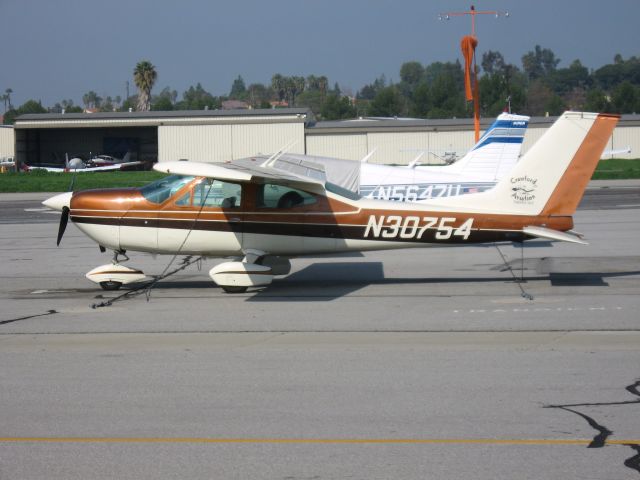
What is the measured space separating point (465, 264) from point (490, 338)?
6207 millimetres

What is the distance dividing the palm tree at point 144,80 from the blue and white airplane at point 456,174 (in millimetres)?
91971

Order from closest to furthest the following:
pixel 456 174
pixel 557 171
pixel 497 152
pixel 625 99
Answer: pixel 557 171 → pixel 456 174 → pixel 497 152 → pixel 625 99

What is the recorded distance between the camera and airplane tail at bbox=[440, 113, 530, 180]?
18.5 metres

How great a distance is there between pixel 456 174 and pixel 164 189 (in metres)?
7.19

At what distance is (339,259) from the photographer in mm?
16516

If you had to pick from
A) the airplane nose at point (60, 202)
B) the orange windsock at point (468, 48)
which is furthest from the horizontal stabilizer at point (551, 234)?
the orange windsock at point (468, 48)

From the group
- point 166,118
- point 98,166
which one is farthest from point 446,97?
point 98,166

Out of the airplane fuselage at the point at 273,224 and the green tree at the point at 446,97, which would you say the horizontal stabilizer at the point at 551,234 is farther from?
the green tree at the point at 446,97

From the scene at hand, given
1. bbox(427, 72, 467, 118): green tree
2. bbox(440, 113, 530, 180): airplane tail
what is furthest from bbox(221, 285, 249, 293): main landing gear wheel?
bbox(427, 72, 467, 118): green tree

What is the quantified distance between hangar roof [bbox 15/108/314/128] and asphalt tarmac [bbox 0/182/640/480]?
45.4 meters

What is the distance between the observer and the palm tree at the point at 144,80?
10662cm

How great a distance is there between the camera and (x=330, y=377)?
25.8ft

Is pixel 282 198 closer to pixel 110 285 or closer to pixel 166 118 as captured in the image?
pixel 110 285

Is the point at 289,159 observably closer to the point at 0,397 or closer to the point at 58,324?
the point at 58,324
